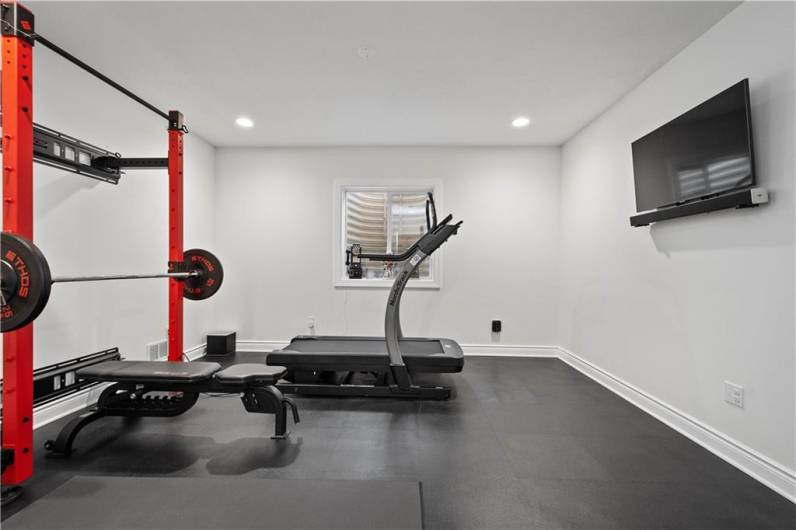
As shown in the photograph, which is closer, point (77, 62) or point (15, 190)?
point (15, 190)

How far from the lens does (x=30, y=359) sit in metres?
1.61

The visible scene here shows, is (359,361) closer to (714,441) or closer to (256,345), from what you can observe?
(256,345)

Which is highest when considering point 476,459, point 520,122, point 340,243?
point 520,122

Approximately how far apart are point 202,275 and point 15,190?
1.24m

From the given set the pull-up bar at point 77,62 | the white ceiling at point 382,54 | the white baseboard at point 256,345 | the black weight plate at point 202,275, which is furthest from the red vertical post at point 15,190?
the white baseboard at point 256,345

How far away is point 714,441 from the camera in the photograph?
6.70 ft

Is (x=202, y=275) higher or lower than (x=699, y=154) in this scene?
lower

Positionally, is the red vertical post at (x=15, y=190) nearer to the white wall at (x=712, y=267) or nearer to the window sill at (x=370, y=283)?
the window sill at (x=370, y=283)

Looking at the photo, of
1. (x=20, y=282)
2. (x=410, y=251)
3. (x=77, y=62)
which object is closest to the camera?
(x=20, y=282)

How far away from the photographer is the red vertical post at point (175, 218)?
8.11ft

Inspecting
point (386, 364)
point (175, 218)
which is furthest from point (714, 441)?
point (175, 218)

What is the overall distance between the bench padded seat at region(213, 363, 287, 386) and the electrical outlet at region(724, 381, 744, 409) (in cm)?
269

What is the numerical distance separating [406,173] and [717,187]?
3009mm

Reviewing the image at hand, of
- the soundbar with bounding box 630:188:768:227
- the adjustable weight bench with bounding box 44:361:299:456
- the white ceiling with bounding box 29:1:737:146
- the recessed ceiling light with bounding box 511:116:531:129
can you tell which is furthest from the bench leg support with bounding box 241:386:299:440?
the recessed ceiling light with bounding box 511:116:531:129
